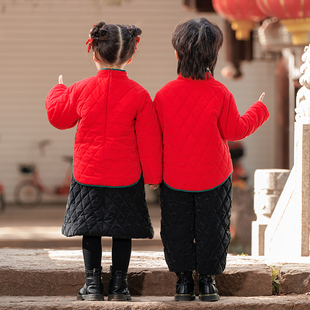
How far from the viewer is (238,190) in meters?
8.63

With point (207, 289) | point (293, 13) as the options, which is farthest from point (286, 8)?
point (207, 289)

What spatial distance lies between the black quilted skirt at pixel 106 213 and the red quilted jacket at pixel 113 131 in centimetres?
4

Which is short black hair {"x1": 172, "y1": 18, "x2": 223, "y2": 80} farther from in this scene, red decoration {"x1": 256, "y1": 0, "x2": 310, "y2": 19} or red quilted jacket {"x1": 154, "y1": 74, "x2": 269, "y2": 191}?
red decoration {"x1": 256, "y1": 0, "x2": 310, "y2": 19}

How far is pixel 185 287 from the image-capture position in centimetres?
352

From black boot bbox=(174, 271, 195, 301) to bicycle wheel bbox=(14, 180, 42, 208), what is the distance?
8956 millimetres

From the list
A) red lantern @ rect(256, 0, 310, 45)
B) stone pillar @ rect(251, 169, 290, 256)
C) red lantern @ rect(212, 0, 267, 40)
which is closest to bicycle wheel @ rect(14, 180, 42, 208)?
red lantern @ rect(212, 0, 267, 40)

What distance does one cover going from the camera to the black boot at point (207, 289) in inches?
138

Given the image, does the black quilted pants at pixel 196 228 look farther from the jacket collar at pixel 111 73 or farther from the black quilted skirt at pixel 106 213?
the jacket collar at pixel 111 73

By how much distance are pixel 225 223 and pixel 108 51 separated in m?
0.99

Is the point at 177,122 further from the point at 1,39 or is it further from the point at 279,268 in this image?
the point at 1,39

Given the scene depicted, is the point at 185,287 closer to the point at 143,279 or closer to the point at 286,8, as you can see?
the point at 143,279

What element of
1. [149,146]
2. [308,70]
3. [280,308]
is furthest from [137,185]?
[308,70]

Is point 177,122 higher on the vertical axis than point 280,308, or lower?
higher

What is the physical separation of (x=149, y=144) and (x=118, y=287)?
70 cm
